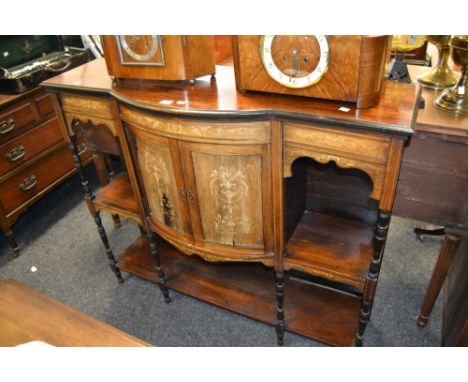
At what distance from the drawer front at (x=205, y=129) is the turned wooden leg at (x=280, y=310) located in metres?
0.63

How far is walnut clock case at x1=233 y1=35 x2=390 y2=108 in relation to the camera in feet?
3.62

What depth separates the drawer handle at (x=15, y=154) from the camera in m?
2.42

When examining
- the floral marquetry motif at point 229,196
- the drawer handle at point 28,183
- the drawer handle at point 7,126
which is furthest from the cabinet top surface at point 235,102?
the drawer handle at point 28,183

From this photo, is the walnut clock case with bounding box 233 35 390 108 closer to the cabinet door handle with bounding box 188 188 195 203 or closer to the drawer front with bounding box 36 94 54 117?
the cabinet door handle with bounding box 188 188 195 203

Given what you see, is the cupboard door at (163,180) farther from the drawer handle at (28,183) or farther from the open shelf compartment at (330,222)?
the drawer handle at (28,183)

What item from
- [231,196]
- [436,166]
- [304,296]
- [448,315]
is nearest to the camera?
[436,166]

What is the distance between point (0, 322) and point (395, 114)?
4.07 ft

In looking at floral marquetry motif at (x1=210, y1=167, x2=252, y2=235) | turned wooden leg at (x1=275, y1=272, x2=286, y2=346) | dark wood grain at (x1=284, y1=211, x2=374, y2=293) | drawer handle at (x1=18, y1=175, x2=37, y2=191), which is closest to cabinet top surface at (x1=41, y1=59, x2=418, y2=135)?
floral marquetry motif at (x1=210, y1=167, x2=252, y2=235)

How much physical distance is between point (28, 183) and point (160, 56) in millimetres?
1632

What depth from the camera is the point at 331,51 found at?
1123 mm

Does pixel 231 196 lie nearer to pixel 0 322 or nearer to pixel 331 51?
pixel 331 51

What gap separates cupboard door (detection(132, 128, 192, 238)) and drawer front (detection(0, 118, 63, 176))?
1.19 metres

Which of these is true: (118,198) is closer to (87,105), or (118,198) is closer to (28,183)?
(87,105)
